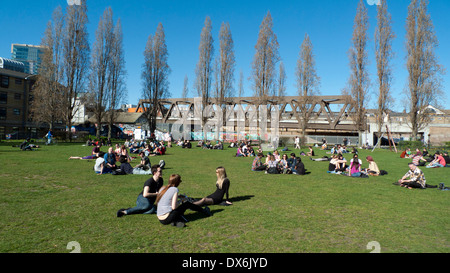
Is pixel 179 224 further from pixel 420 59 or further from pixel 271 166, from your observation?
pixel 420 59

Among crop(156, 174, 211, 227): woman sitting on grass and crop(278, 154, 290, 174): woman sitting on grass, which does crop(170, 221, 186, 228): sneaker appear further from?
crop(278, 154, 290, 174): woman sitting on grass

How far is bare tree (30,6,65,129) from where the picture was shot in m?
33.9

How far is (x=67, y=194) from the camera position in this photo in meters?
7.56

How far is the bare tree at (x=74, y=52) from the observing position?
34.6 m

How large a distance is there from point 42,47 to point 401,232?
42085mm

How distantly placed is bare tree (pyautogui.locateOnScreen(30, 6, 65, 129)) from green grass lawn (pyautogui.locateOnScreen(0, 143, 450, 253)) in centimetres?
2853

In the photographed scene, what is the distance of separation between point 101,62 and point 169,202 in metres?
39.4

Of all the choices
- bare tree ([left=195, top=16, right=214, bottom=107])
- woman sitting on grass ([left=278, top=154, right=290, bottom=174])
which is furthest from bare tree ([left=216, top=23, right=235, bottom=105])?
woman sitting on grass ([left=278, top=154, right=290, bottom=174])

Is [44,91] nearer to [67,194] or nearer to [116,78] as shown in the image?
[116,78]

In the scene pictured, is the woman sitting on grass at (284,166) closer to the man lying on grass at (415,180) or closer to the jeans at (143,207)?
the man lying on grass at (415,180)

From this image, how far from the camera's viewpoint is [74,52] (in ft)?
115

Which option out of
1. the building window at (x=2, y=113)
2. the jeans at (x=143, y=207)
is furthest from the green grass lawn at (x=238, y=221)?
the building window at (x=2, y=113)

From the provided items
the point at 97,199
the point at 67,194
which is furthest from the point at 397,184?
the point at 67,194

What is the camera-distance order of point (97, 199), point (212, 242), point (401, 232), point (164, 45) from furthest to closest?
point (164, 45), point (97, 199), point (401, 232), point (212, 242)
